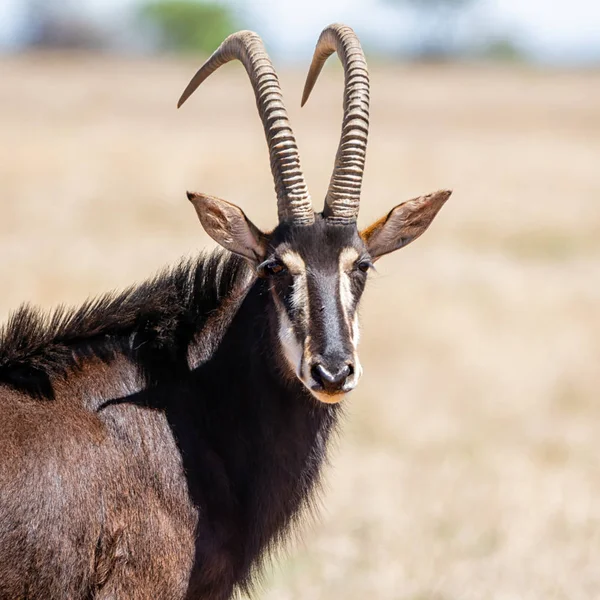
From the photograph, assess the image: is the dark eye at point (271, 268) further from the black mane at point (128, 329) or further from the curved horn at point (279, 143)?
the black mane at point (128, 329)

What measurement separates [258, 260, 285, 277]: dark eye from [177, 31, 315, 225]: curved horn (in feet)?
1.03

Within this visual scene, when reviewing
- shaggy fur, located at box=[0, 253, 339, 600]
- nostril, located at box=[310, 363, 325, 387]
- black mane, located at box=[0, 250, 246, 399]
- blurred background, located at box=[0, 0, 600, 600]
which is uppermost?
nostril, located at box=[310, 363, 325, 387]

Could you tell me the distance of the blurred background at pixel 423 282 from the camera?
11836 mm

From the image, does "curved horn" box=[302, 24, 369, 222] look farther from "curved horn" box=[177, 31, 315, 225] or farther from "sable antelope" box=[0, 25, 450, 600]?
"curved horn" box=[177, 31, 315, 225]

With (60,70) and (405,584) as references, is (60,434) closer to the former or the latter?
(405,584)

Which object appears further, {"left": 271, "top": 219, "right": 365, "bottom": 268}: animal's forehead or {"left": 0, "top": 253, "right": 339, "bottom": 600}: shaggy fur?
{"left": 271, "top": 219, "right": 365, "bottom": 268}: animal's forehead

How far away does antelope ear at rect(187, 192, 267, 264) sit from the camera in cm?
765

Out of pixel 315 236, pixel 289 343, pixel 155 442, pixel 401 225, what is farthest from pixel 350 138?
pixel 155 442

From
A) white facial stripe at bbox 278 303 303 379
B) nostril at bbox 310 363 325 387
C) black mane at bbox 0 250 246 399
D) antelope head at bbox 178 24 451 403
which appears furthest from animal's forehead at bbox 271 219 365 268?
nostril at bbox 310 363 325 387

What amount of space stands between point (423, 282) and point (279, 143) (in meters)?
12.6

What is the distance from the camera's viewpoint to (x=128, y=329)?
25.3 ft

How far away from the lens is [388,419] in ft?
54.1

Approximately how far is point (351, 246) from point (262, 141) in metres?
24.5

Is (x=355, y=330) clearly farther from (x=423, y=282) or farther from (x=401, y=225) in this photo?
(x=423, y=282)
